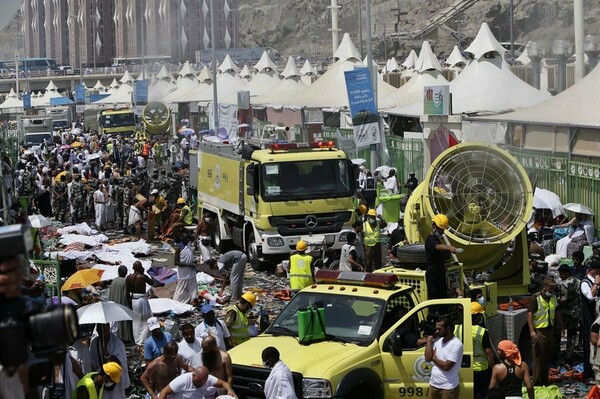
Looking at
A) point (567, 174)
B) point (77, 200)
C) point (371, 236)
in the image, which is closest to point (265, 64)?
point (77, 200)

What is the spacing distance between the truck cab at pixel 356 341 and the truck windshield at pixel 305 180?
9.21 m

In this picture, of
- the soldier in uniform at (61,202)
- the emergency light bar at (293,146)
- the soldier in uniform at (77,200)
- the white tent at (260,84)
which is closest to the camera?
the emergency light bar at (293,146)

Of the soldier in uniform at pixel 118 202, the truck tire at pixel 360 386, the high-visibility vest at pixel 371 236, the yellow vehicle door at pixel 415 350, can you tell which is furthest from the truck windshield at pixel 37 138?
the truck tire at pixel 360 386

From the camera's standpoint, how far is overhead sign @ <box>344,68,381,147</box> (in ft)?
91.5

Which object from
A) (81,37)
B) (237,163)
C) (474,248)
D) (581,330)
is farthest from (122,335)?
(81,37)

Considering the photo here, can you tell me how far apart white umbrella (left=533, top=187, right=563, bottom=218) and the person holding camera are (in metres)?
11.9

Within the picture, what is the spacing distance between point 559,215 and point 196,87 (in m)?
47.2

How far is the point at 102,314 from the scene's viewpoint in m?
12.2

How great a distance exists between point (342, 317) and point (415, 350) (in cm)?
79

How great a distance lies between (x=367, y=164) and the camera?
1374 inches

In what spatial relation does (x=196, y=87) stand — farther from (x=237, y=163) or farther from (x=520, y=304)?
(x=520, y=304)

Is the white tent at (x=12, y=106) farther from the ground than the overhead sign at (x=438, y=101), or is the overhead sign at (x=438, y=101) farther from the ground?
the overhead sign at (x=438, y=101)

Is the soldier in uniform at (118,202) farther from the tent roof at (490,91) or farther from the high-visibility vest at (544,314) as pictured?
the high-visibility vest at (544,314)

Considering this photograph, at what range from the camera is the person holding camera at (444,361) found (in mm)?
10789
